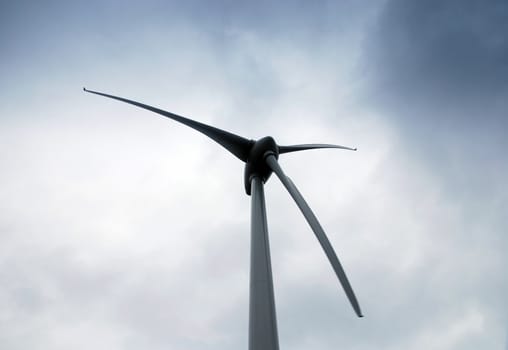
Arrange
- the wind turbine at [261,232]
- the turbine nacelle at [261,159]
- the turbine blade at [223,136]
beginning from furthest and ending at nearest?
the turbine blade at [223,136] → the turbine nacelle at [261,159] → the wind turbine at [261,232]

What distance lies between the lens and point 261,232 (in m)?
12.8

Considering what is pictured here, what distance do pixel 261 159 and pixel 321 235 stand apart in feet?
20.1

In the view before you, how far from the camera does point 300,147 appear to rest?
21.8m

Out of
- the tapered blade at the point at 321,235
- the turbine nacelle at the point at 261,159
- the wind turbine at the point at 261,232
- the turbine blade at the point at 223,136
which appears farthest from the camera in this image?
the turbine blade at the point at 223,136

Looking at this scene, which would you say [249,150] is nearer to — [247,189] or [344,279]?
[247,189]

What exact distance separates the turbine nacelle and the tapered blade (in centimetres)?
33

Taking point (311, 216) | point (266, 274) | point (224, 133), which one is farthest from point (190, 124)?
point (266, 274)

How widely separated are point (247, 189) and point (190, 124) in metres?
4.54

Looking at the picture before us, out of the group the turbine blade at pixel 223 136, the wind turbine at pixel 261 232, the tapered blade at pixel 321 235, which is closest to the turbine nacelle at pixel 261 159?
the wind turbine at pixel 261 232

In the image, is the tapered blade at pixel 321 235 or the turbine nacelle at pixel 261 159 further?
the turbine nacelle at pixel 261 159

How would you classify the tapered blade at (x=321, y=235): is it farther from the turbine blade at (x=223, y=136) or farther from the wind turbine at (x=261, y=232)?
the turbine blade at (x=223, y=136)

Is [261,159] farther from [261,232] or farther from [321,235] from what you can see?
[321,235]

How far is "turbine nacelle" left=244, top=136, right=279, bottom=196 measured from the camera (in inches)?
692

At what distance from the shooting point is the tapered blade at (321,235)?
995 cm
